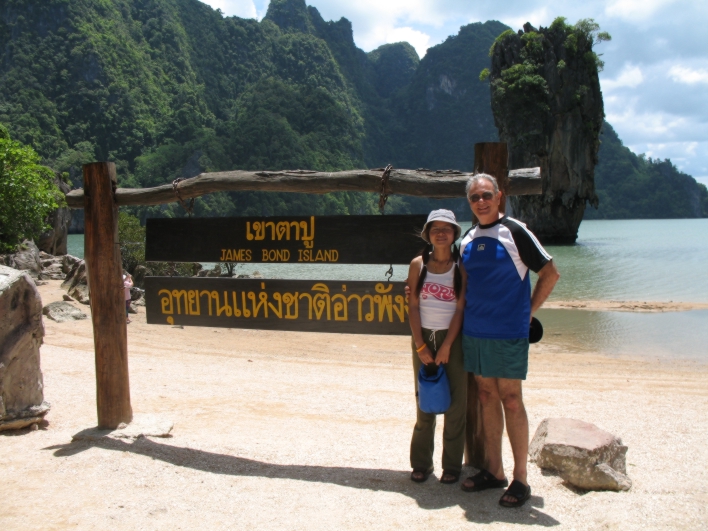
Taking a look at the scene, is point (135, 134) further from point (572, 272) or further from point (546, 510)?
→ point (546, 510)

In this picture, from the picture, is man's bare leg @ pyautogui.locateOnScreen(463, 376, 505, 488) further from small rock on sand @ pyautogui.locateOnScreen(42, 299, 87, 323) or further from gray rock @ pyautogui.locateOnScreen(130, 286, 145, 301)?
gray rock @ pyautogui.locateOnScreen(130, 286, 145, 301)

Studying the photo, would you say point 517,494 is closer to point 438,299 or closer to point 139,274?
point 438,299

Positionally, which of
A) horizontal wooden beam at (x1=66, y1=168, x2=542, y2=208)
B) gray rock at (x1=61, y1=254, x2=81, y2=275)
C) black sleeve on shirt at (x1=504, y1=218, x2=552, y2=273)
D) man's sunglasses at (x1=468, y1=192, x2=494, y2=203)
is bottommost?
gray rock at (x1=61, y1=254, x2=81, y2=275)

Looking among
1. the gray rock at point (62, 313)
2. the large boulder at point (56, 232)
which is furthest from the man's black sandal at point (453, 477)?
the large boulder at point (56, 232)

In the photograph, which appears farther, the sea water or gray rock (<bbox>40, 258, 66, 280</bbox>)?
gray rock (<bbox>40, 258, 66, 280</bbox>)

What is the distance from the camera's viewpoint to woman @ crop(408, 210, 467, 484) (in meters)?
3.33

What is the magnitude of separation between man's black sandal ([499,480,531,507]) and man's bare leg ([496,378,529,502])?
0.05 feet

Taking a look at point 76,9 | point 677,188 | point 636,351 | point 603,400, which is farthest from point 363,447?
point 677,188

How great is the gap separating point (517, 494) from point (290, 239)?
7.02 ft

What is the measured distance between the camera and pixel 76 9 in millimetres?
96375

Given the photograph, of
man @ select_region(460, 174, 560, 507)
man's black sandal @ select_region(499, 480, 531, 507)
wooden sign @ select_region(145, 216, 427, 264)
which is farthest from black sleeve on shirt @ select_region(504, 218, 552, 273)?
man's black sandal @ select_region(499, 480, 531, 507)

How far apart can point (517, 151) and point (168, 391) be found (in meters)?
43.8

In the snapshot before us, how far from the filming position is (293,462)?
402cm

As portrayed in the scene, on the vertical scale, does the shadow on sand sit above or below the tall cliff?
below
